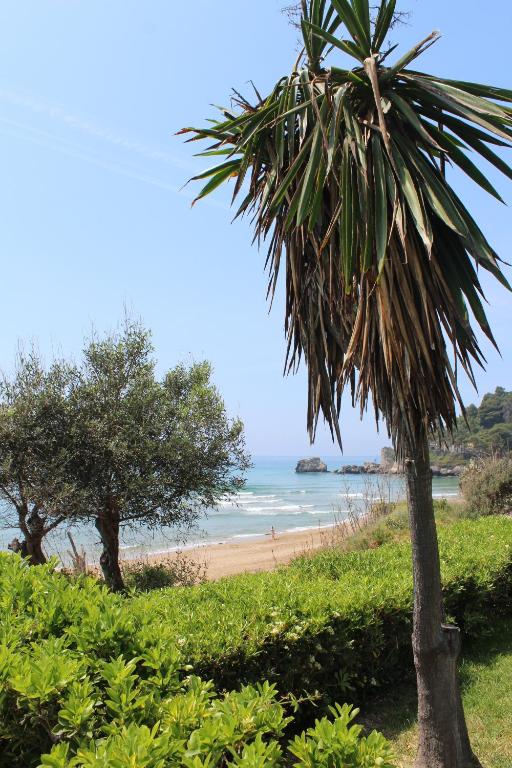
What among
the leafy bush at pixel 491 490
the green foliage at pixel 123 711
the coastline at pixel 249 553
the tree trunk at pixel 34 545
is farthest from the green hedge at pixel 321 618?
the leafy bush at pixel 491 490

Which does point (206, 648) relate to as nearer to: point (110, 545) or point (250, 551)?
point (110, 545)

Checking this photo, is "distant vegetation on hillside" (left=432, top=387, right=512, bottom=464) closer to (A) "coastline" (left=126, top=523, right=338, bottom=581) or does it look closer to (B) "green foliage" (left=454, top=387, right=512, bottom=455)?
(B) "green foliage" (left=454, top=387, right=512, bottom=455)

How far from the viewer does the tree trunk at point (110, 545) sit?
12.4 metres

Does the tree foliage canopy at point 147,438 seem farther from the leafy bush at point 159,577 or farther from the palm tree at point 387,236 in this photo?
the palm tree at point 387,236

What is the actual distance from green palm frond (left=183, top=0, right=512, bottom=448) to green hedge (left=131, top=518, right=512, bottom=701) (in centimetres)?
220

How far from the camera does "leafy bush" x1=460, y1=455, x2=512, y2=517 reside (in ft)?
57.5

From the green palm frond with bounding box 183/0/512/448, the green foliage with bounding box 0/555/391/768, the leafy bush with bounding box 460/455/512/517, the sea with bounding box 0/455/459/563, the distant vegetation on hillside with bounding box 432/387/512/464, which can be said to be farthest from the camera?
the distant vegetation on hillside with bounding box 432/387/512/464

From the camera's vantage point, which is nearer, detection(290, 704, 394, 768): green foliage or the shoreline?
detection(290, 704, 394, 768): green foliage

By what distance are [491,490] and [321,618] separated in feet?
44.5

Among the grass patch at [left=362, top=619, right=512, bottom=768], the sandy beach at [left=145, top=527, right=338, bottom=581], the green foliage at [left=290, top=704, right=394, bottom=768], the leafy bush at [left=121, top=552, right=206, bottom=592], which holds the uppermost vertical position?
the green foliage at [left=290, top=704, right=394, bottom=768]

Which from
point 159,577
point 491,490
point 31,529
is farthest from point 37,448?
point 491,490

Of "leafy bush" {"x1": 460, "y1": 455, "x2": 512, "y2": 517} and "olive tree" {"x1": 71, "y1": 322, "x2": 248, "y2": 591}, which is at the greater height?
"olive tree" {"x1": 71, "y1": 322, "x2": 248, "y2": 591}

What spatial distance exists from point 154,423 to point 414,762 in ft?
27.3

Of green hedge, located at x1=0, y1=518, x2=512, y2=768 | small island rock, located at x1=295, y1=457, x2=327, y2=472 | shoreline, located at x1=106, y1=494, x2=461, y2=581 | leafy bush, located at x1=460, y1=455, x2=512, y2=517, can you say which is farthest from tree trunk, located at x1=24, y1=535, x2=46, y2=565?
small island rock, located at x1=295, y1=457, x2=327, y2=472
